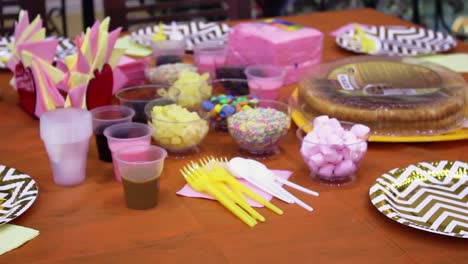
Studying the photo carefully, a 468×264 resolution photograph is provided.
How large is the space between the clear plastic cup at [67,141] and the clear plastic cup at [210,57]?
53 centimetres

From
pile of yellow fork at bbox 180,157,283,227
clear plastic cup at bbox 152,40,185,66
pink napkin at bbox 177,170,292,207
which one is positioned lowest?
pink napkin at bbox 177,170,292,207

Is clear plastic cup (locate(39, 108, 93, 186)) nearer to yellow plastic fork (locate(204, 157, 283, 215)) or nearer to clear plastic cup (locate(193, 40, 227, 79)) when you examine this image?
yellow plastic fork (locate(204, 157, 283, 215))

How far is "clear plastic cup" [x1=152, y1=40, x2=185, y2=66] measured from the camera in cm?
177

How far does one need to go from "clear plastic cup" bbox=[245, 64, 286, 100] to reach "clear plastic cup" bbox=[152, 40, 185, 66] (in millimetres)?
240

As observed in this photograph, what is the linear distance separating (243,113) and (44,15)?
1.30 metres

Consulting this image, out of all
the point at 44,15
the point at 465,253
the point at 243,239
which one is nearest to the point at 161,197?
the point at 243,239

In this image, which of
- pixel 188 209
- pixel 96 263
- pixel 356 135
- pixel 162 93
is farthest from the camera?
pixel 162 93

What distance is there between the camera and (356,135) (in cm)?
127

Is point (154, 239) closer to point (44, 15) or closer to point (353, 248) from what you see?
point (353, 248)

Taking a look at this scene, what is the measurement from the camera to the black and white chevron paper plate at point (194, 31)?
7.20 feet

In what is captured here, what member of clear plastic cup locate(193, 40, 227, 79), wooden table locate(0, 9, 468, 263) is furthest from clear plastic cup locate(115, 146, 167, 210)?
clear plastic cup locate(193, 40, 227, 79)

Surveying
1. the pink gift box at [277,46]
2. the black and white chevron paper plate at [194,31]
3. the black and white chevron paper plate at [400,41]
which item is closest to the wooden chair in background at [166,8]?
the black and white chevron paper plate at [194,31]

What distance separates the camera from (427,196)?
1207mm

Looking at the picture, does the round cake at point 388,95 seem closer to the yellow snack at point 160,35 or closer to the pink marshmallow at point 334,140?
the pink marshmallow at point 334,140
